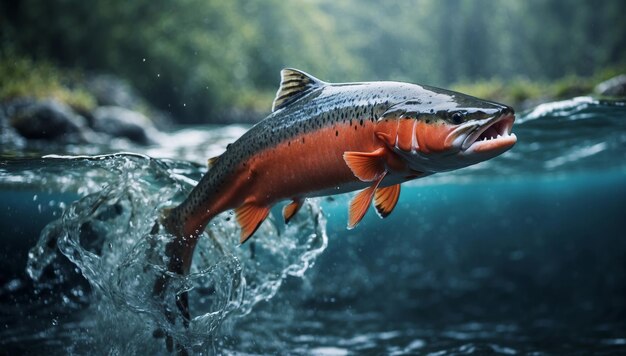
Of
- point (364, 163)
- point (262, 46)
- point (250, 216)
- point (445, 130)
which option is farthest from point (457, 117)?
point (262, 46)

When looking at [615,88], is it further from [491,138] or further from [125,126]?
[125,126]

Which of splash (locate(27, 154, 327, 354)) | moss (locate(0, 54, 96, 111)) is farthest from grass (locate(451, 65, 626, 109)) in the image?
moss (locate(0, 54, 96, 111))

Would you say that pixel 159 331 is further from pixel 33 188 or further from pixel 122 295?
pixel 33 188

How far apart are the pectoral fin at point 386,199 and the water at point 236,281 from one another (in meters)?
2.25

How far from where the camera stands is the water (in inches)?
248

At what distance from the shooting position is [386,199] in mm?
3648

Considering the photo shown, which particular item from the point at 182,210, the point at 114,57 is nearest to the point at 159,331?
the point at 182,210

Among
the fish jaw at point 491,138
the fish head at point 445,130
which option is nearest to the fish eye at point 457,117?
the fish head at point 445,130

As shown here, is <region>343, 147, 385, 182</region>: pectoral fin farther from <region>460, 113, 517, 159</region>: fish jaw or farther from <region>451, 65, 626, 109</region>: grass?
<region>451, 65, 626, 109</region>: grass

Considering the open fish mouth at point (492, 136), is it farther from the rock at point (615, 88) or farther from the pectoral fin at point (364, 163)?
the rock at point (615, 88)

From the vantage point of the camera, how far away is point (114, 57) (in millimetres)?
30500

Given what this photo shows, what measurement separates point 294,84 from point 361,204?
125 centimetres

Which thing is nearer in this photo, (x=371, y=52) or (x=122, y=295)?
(x=122, y=295)

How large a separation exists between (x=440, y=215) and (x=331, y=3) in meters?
25.6
